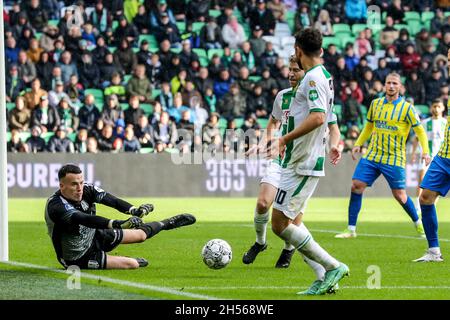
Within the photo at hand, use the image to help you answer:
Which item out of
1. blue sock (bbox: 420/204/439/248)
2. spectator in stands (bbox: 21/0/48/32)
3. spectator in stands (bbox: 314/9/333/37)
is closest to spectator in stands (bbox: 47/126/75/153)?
spectator in stands (bbox: 21/0/48/32)

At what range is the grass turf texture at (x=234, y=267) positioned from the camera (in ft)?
27.5

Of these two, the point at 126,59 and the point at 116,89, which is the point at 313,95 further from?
the point at 126,59

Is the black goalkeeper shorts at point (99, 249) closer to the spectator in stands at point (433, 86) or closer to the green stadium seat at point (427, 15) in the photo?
the spectator in stands at point (433, 86)

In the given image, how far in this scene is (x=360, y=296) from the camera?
8188 mm

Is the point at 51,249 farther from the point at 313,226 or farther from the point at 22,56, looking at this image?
the point at 22,56

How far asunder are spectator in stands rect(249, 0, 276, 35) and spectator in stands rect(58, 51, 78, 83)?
542cm

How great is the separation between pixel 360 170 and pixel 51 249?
427cm

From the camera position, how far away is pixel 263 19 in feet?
95.7

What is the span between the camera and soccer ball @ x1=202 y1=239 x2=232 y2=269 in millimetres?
10141

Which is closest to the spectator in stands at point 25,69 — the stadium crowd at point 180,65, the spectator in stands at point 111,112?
the stadium crowd at point 180,65

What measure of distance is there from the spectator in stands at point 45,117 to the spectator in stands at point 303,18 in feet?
25.6

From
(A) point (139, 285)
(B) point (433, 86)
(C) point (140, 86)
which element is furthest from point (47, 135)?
(A) point (139, 285)

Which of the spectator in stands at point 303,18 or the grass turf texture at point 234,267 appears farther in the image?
the spectator in stands at point 303,18

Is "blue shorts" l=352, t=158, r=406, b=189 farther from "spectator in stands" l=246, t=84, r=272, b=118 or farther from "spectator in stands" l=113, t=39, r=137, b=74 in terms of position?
"spectator in stands" l=113, t=39, r=137, b=74
